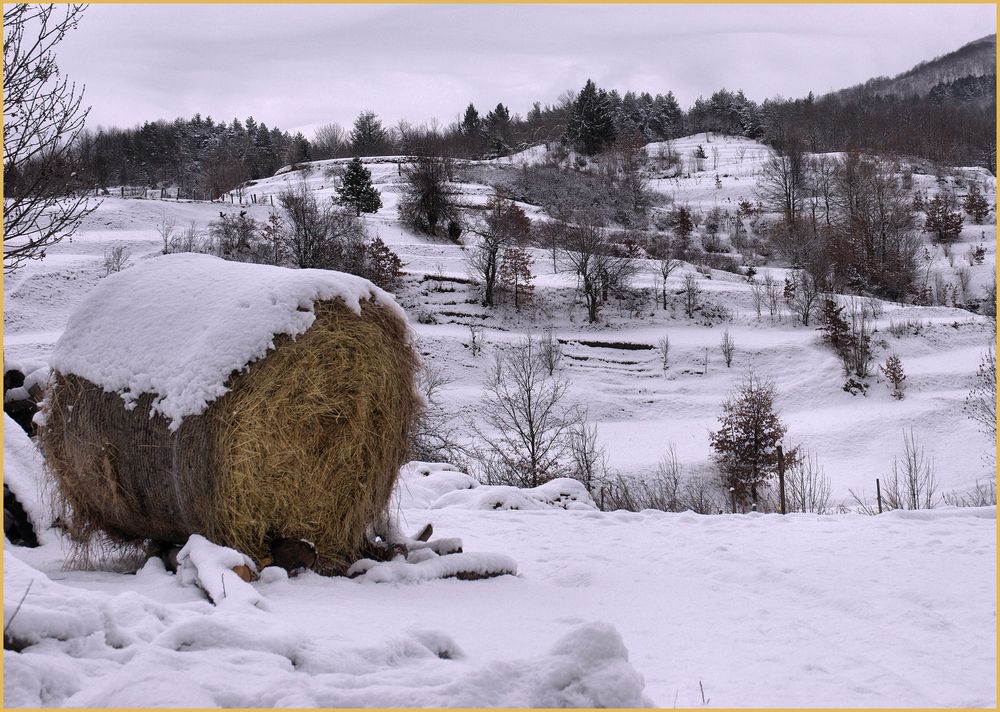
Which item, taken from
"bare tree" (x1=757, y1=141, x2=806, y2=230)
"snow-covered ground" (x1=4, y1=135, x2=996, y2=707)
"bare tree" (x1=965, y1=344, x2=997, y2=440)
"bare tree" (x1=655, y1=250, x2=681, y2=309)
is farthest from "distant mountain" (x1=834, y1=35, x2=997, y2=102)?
"snow-covered ground" (x1=4, y1=135, x2=996, y2=707)

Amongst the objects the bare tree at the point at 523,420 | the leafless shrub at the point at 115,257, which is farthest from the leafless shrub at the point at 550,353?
the leafless shrub at the point at 115,257

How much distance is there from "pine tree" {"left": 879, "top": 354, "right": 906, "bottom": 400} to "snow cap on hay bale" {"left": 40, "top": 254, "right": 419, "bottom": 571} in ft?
88.3

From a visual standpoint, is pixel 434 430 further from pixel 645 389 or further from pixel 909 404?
pixel 909 404

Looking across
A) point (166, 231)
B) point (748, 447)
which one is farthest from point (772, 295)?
point (166, 231)

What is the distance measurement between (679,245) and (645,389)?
20.4 metres

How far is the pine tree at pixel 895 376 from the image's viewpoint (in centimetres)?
2797

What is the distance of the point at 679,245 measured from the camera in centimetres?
4775

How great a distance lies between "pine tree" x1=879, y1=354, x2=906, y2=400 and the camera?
1101 inches

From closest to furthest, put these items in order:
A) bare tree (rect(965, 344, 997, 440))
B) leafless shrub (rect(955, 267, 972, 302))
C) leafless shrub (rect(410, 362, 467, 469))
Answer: leafless shrub (rect(410, 362, 467, 469)), bare tree (rect(965, 344, 997, 440)), leafless shrub (rect(955, 267, 972, 302))

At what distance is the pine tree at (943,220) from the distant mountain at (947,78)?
78.5m

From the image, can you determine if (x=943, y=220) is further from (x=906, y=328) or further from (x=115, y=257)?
(x=115, y=257)

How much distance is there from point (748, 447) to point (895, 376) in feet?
30.3

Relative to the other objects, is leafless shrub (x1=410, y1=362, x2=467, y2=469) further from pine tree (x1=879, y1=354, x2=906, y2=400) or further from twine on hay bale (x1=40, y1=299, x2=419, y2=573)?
pine tree (x1=879, y1=354, x2=906, y2=400)

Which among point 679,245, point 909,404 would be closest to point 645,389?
point 909,404
